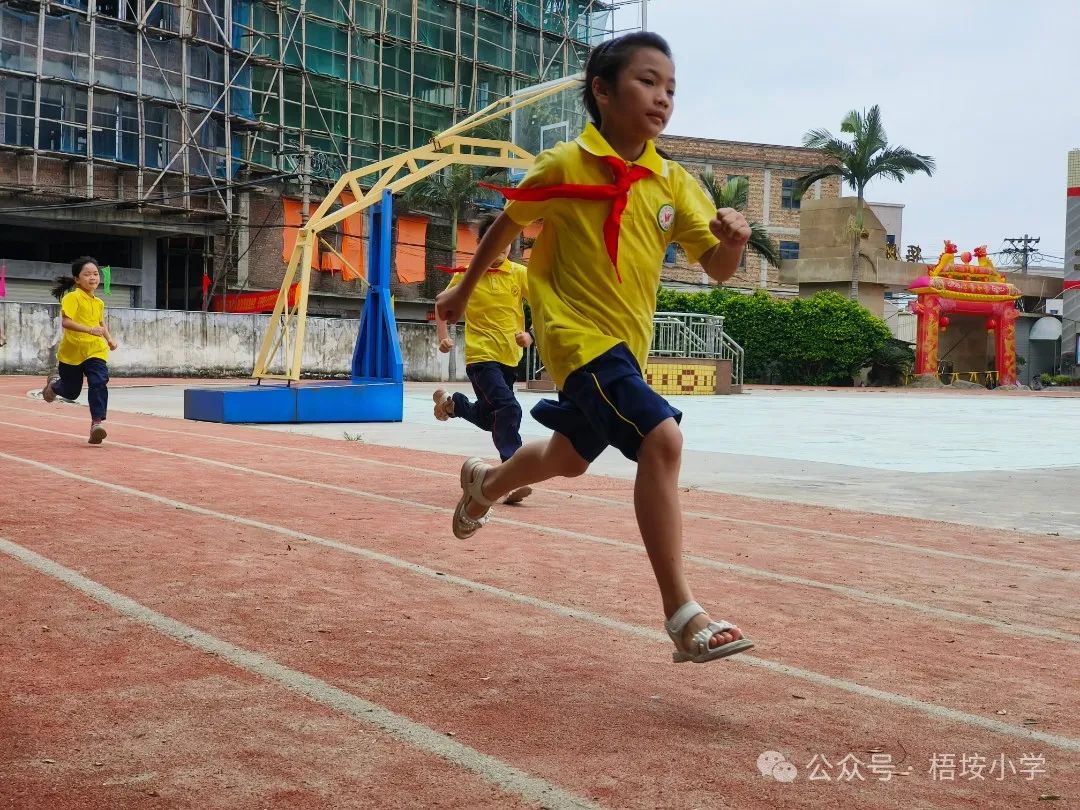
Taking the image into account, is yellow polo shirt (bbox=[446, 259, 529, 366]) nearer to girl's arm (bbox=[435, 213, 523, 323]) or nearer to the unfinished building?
girl's arm (bbox=[435, 213, 523, 323])

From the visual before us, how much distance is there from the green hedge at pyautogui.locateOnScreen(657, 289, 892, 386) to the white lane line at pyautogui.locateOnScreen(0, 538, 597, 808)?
37.1 metres

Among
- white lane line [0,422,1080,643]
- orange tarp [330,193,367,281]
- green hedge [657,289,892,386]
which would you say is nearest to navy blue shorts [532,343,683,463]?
white lane line [0,422,1080,643]

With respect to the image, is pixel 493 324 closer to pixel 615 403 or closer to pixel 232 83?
pixel 615 403

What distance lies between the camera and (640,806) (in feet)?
8.66

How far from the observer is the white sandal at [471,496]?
4664 mm

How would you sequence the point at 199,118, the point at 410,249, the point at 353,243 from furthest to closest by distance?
the point at 410,249, the point at 353,243, the point at 199,118

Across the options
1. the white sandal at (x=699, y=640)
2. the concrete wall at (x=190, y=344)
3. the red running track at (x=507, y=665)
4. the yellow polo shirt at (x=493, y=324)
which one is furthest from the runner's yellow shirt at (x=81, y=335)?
the concrete wall at (x=190, y=344)

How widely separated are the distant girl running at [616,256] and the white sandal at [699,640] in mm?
93

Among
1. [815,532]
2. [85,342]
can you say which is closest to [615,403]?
[815,532]

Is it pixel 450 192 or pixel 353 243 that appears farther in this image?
pixel 450 192

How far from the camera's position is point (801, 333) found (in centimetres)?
4162

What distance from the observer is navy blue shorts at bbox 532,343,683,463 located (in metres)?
3.62

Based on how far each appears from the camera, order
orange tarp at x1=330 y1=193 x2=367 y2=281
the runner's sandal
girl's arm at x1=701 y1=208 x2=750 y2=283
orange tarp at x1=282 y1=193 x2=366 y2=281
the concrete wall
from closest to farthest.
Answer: girl's arm at x1=701 y1=208 x2=750 y2=283 < the runner's sandal < the concrete wall < orange tarp at x1=282 y1=193 x2=366 y2=281 < orange tarp at x1=330 y1=193 x2=367 y2=281

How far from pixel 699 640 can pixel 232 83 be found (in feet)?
129
